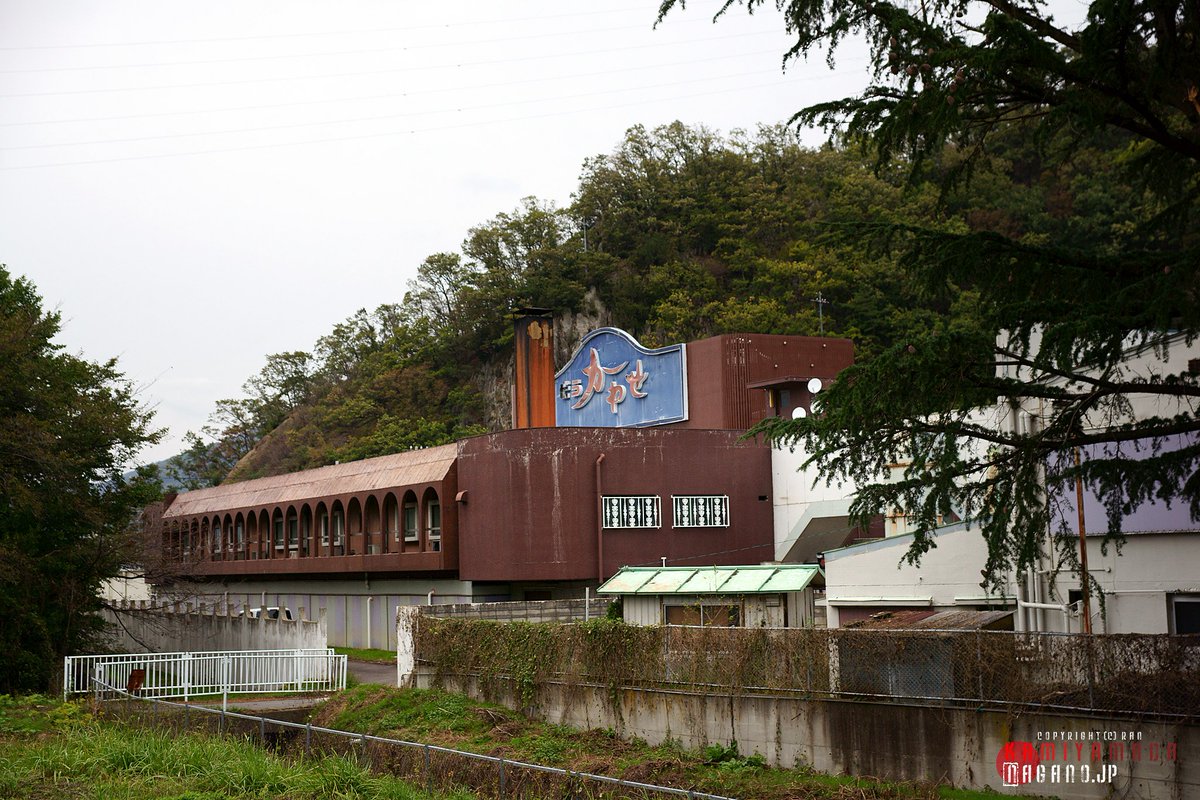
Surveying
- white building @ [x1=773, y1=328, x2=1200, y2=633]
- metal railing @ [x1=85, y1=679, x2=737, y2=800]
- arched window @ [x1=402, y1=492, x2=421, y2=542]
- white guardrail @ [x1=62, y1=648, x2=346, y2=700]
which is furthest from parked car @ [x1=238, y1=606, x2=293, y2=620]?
white building @ [x1=773, y1=328, x2=1200, y2=633]

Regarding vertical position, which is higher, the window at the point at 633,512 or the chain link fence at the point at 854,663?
the window at the point at 633,512

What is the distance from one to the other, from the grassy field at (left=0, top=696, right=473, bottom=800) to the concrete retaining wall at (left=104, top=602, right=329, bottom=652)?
12640mm

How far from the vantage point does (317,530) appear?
47.0 metres

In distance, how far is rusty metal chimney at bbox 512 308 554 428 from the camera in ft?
141

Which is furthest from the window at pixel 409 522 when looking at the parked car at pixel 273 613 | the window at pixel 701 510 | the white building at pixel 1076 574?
the white building at pixel 1076 574

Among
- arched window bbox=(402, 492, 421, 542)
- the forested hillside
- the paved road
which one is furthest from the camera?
the forested hillside

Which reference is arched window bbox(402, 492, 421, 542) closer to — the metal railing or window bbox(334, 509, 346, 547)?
window bbox(334, 509, 346, 547)

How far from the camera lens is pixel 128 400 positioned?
35125 mm

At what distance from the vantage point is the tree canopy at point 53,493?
2916 centimetres

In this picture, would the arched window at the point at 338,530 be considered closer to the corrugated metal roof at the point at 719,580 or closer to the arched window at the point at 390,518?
the arched window at the point at 390,518

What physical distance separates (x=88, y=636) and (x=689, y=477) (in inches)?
699

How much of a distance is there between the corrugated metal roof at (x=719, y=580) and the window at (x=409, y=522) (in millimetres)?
15174

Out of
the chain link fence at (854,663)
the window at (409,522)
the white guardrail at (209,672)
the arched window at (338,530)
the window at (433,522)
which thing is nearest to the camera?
the chain link fence at (854,663)

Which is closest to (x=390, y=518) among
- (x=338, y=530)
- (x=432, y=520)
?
(x=432, y=520)
